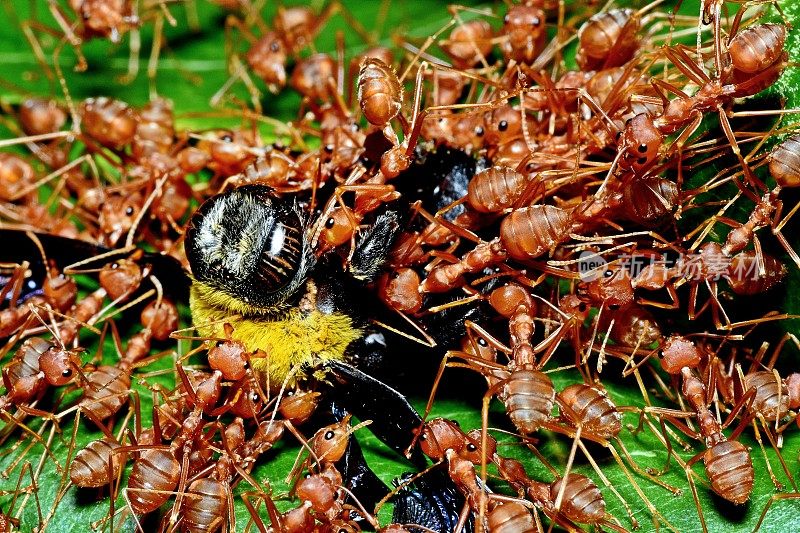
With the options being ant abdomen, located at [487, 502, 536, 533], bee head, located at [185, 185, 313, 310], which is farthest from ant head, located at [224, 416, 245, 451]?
ant abdomen, located at [487, 502, 536, 533]

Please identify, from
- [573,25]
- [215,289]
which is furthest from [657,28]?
[215,289]

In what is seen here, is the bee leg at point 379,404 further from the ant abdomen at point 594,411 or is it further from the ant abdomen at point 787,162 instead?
the ant abdomen at point 787,162

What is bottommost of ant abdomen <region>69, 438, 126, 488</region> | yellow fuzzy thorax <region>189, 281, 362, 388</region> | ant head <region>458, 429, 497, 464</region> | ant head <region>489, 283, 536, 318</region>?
ant abdomen <region>69, 438, 126, 488</region>

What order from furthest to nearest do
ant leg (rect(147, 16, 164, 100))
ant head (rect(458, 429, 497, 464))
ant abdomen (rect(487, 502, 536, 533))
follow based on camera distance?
ant leg (rect(147, 16, 164, 100)) < ant head (rect(458, 429, 497, 464)) < ant abdomen (rect(487, 502, 536, 533))

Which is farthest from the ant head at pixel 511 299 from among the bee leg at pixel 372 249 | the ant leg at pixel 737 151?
the ant leg at pixel 737 151

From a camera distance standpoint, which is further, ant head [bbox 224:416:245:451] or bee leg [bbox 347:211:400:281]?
ant head [bbox 224:416:245:451]

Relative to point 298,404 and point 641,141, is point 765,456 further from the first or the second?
point 298,404

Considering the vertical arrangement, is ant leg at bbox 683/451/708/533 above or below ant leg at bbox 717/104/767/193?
below

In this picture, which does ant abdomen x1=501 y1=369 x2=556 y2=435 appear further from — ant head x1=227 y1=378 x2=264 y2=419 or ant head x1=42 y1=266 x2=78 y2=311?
ant head x1=42 y1=266 x2=78 y2=311
